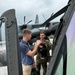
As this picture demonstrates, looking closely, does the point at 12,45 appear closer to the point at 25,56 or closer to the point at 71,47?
the point at 71,47

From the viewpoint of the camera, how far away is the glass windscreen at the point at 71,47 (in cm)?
230

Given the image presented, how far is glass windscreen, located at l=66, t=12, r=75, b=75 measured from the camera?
230cm

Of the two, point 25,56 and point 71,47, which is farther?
point 25,56

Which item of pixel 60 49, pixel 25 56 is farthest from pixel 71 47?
pixel 25 56

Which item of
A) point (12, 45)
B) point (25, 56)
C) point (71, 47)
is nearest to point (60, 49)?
point (71, 47)

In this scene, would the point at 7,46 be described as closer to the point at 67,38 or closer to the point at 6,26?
the point at 6,26

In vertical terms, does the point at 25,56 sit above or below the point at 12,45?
below

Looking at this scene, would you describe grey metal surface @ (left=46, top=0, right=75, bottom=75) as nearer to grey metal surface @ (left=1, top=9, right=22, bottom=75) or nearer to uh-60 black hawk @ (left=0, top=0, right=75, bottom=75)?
uh-60 black hawk @ (left=0, top=0, right=75, bottom=75)

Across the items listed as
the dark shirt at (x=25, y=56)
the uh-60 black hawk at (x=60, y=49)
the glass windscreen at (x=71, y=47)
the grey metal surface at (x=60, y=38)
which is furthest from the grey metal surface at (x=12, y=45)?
the dark shirt at (x=25, y=56)

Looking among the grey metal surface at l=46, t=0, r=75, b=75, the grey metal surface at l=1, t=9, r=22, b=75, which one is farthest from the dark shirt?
the grey metal surface at l=46, t=0, r=75, b=75

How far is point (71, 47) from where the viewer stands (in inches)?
92.4

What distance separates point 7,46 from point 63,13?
1.91ft

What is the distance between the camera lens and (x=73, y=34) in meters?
2.36

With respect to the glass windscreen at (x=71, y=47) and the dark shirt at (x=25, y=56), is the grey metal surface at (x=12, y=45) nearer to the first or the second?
the glass windscreen at (x=71, y=47)
